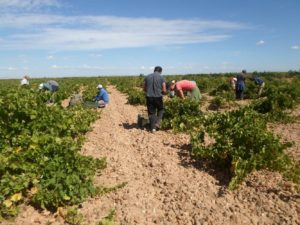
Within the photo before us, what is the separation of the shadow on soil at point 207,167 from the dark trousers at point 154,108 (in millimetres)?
1934

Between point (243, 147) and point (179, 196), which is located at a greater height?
point (243, 147)

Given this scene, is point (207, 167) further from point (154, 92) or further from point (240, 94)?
point (240, 94)

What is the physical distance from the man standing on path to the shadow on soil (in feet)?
6.46

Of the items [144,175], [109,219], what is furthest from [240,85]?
[109,219]

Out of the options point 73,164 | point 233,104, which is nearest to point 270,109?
point 233,104

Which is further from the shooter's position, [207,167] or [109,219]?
[207,167]

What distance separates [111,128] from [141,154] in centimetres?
296

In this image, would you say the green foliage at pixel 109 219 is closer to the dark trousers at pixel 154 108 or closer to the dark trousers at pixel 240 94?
the dark trousers at pixel 154 108

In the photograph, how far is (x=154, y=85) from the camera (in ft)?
28.2

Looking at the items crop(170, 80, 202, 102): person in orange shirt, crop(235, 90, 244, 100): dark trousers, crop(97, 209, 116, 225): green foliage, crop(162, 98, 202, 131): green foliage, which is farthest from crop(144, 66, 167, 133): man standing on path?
crop(235, 90, 244, 100): dark trousers

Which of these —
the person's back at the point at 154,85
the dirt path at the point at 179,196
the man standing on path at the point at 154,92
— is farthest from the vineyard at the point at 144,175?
the person's back at the point at 154,85

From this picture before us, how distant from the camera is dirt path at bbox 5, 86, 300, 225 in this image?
4.37 metres

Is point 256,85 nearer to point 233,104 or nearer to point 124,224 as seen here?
point 233,104

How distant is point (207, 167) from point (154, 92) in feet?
10.1
